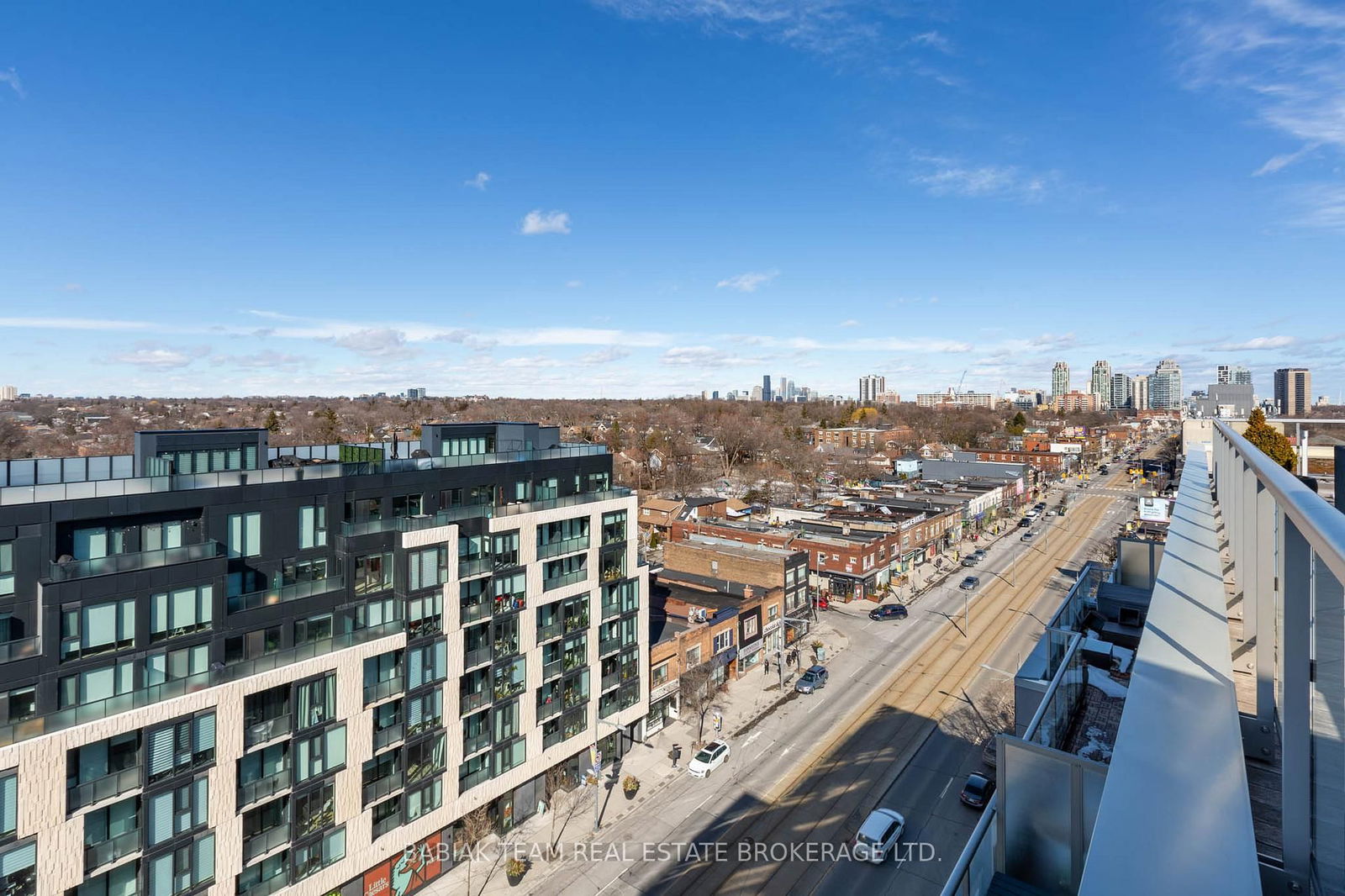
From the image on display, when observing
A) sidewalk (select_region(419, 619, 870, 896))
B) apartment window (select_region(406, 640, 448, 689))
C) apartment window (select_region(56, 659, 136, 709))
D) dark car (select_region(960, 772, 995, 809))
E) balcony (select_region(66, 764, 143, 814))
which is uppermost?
apartment window (select_region(56, 659, 136, 709))

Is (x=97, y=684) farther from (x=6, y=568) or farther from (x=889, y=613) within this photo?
(x=889, y=613)

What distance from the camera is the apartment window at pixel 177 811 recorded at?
1791cm

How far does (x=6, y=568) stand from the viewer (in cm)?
1669

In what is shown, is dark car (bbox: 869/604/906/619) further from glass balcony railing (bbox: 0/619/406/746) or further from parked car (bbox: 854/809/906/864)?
glass balcony railing (bbox: 0/619/406/746)

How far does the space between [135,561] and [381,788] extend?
11091 mm

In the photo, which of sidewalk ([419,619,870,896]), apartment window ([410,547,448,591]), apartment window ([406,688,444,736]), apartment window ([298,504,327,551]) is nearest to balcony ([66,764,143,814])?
apartment window ([298,504,327,551])

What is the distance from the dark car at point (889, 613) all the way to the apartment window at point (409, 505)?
37.4 m

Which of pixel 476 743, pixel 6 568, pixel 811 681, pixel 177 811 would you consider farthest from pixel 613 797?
pixel 6 568

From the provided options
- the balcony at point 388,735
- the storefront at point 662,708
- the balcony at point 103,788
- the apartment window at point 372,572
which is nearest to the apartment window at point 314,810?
the balcony at point 388,735

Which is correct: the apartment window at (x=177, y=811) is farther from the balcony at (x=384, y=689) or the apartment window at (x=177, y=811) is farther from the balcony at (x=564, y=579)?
the balcony at (x=564, y=579)

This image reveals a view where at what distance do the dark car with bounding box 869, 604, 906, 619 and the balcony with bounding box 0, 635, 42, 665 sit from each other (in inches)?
1866

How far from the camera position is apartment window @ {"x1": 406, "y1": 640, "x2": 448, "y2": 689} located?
2373 cm

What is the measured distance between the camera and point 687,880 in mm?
23766

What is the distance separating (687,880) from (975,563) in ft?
172
